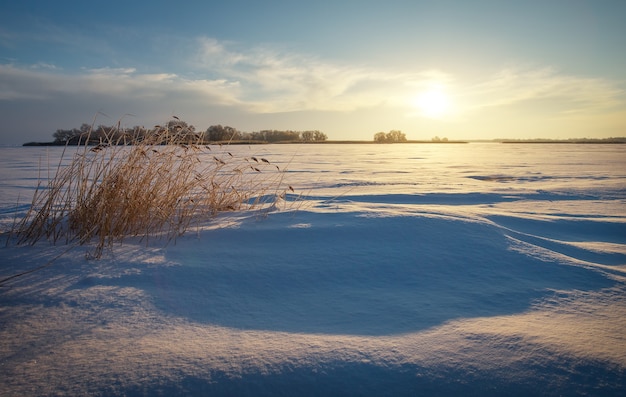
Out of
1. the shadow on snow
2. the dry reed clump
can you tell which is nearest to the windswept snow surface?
the shadow on snow

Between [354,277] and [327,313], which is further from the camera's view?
[354,277]

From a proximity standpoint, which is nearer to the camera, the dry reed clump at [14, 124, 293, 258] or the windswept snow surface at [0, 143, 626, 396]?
the windswept snow surface at [0, 143, 626, 396]

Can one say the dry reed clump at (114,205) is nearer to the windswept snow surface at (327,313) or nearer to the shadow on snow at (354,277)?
the windswept snow surface at (327,313)

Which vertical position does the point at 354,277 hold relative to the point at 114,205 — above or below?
below

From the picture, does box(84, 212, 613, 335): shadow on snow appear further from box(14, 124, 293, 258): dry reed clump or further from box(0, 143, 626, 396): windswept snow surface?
box(14, 124, 293, 258): dry reed clump

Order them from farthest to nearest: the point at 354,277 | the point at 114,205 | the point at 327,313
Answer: the point at 114,205
the point at 354,277
the point at 327,313

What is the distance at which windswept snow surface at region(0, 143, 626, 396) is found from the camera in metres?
0.97

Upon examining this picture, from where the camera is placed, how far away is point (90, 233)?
2.30m

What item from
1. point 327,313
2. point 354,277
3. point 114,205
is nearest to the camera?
point 327,313

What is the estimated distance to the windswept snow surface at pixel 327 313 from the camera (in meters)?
0.97

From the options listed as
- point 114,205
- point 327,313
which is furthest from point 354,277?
point 114,205

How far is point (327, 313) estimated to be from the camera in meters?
1.41

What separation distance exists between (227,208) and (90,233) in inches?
49.8

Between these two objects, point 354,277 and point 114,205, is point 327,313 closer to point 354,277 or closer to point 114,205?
point 354,277
